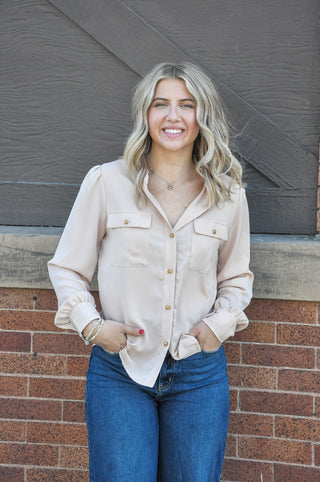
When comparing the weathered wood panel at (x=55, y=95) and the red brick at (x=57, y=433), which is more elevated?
the weathered wood panel at (x=55, y=95)

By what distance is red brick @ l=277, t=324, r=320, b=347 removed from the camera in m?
3.01

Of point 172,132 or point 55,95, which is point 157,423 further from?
point 55,95

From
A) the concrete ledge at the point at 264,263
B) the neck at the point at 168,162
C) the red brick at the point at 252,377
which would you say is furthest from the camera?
the red brick at the point at 252,377

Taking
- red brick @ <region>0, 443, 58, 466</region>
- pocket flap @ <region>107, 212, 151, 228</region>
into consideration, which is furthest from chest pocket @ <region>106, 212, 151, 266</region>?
red brick @ <region>0, 443, 58, 466</region>

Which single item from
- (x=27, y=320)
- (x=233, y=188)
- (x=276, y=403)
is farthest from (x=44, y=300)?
(x=276, y=403)

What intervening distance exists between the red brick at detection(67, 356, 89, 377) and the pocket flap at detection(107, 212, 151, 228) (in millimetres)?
1096

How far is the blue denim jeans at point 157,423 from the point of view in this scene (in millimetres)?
2215

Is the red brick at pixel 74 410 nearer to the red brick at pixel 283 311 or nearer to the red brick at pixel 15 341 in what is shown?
the red brick at pixel 15 341

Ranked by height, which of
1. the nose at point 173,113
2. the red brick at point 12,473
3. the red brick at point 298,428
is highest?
the nose at point 173,113

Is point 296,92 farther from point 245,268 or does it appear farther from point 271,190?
point 245,268

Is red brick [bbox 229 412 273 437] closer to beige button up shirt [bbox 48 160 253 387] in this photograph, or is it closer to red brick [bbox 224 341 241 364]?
red brick [bbox 224 341 241 364]

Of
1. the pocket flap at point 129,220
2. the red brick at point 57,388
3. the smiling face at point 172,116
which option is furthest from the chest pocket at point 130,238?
the red brick at point 57,388

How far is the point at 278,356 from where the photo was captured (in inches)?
120

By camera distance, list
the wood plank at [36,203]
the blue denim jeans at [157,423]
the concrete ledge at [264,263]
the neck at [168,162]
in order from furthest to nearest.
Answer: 1. the wood plank at [36,203]
2. the concrete ledge at [264,263]
3. the neck at [168,162]
4. the blue denim jeans at [157,423]
